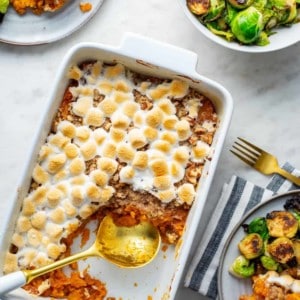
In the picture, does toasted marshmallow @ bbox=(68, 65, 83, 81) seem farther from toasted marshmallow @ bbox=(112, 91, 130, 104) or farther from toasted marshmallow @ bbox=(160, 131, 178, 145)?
toasted marshmallow @ bbox=(160, 131, 178, 145)

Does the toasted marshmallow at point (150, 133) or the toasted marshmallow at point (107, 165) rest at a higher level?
the toasted marshmallow at point (150, 133)

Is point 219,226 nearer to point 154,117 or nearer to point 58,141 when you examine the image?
point 154,117

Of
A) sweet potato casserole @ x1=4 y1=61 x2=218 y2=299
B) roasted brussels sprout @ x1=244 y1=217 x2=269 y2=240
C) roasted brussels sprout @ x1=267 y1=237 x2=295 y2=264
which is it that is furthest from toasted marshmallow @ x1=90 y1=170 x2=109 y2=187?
roasted brussels sprout @ x1=267 y1=237 x2=295 y2=264

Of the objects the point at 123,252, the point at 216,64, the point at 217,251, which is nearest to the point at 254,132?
the point at 216,64

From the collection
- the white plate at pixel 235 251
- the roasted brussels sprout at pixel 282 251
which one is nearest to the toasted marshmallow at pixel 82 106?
the white plate at pixel 235 251

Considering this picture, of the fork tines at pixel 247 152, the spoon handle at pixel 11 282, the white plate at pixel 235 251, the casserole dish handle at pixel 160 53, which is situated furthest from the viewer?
the fork tines at pixel 247 152

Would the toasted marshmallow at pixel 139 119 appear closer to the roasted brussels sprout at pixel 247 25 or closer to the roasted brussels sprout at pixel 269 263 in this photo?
the roasted brussels sprout at pixel 247 25
